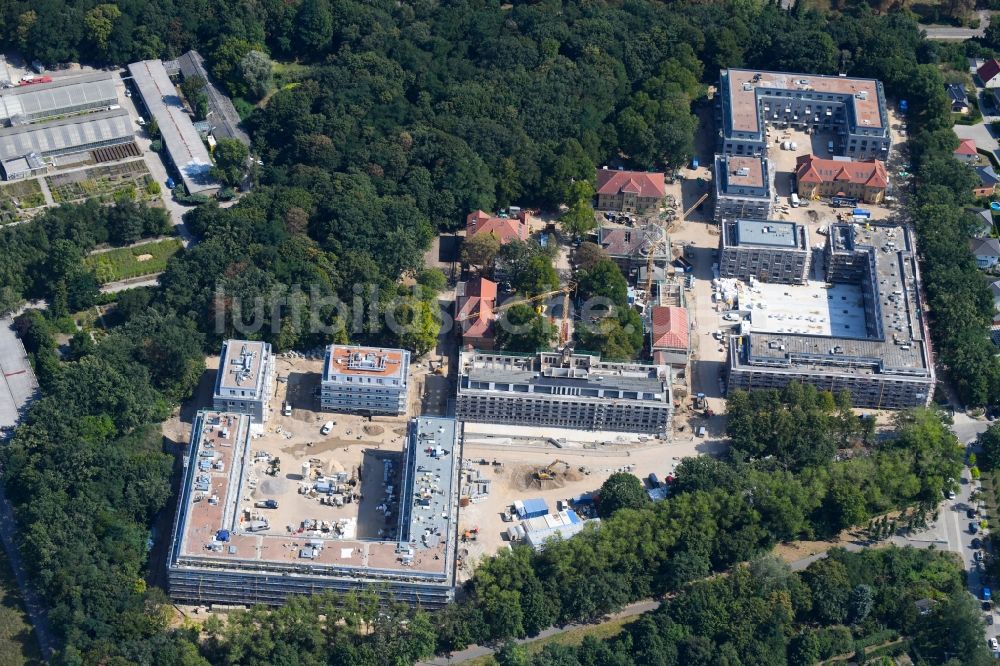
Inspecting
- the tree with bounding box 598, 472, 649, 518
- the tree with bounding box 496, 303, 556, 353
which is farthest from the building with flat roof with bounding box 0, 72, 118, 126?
the tree with bounding box 598, 472, 649, 518

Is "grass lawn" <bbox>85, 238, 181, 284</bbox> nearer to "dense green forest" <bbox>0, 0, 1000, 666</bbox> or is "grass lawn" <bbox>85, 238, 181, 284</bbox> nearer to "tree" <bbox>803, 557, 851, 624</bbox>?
"dense green forest" <bbox>0, 0, 1000, 666</bbox>

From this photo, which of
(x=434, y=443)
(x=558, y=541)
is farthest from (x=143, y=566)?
(x=558, y=541)

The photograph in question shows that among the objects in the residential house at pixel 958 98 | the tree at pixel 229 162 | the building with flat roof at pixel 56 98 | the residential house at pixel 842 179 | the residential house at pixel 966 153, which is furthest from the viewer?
the residential house at pixel 958 98

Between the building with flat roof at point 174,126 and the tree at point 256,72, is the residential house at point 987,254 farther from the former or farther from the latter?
the tree at point 256,72

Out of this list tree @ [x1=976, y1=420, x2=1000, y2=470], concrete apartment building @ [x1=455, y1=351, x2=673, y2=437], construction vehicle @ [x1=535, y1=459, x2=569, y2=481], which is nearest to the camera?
construction vehicle @ [x1=535, y1=459, x2=569, y2=481]

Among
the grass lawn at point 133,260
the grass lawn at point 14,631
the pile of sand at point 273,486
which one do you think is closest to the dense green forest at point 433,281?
the grass lawn at point 133,260

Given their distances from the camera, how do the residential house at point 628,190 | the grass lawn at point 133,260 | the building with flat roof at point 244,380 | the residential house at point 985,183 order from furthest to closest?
the residential house at point 985,183, the residential house at point 628,190, the grass lawn at point 133,260, the building with flat roof at point 244,380
